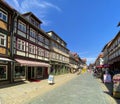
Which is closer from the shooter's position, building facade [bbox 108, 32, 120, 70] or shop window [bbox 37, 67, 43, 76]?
shop window [bbox 37, 67, 43, 76]

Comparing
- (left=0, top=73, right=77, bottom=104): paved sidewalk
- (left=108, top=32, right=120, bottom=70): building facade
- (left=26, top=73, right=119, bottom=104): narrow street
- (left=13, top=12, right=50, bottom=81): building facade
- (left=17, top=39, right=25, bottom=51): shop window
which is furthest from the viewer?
(left=108, top=32, right=120, bottom=70): building facade

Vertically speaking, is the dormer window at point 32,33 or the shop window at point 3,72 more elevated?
the dormer window at point 32,33

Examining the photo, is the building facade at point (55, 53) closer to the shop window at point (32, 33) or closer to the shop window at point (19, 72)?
the shop window at point (32, 33)

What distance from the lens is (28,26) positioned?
78.6 ft

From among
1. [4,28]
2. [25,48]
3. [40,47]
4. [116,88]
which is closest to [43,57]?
[40,47]

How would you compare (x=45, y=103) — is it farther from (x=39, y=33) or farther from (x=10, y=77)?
(x=39, y=33)

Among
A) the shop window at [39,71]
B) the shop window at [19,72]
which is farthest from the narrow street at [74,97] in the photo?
the shop window at [39,71]

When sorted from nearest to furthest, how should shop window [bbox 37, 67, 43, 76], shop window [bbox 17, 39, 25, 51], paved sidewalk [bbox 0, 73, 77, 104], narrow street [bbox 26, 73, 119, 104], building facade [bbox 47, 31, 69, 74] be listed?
narrow street [bbox 26, 73, 119, 104]
paved sidewalk [bbox 0, 73, 77, 104]
shop window [bbox 17, 39, 25, 51]
shop window [bbox 37, 67, 43, 76]
building facade [bbox 47, 31, 69, 74]

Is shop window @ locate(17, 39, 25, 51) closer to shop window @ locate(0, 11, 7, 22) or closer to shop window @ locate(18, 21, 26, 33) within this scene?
shop window @ locate(18, 21, 26, 33)

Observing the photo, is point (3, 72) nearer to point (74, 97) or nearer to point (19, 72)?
point (19, 72)

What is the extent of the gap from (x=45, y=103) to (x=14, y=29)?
13.0 m

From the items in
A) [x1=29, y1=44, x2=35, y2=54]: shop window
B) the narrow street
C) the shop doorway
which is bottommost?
the narrow street

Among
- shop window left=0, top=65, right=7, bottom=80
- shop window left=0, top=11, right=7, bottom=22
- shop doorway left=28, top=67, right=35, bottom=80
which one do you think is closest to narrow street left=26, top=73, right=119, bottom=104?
shop window left=0, top=65, right=7, bottom=80

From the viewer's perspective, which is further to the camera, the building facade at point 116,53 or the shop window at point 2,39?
the building facade at point 116,53
